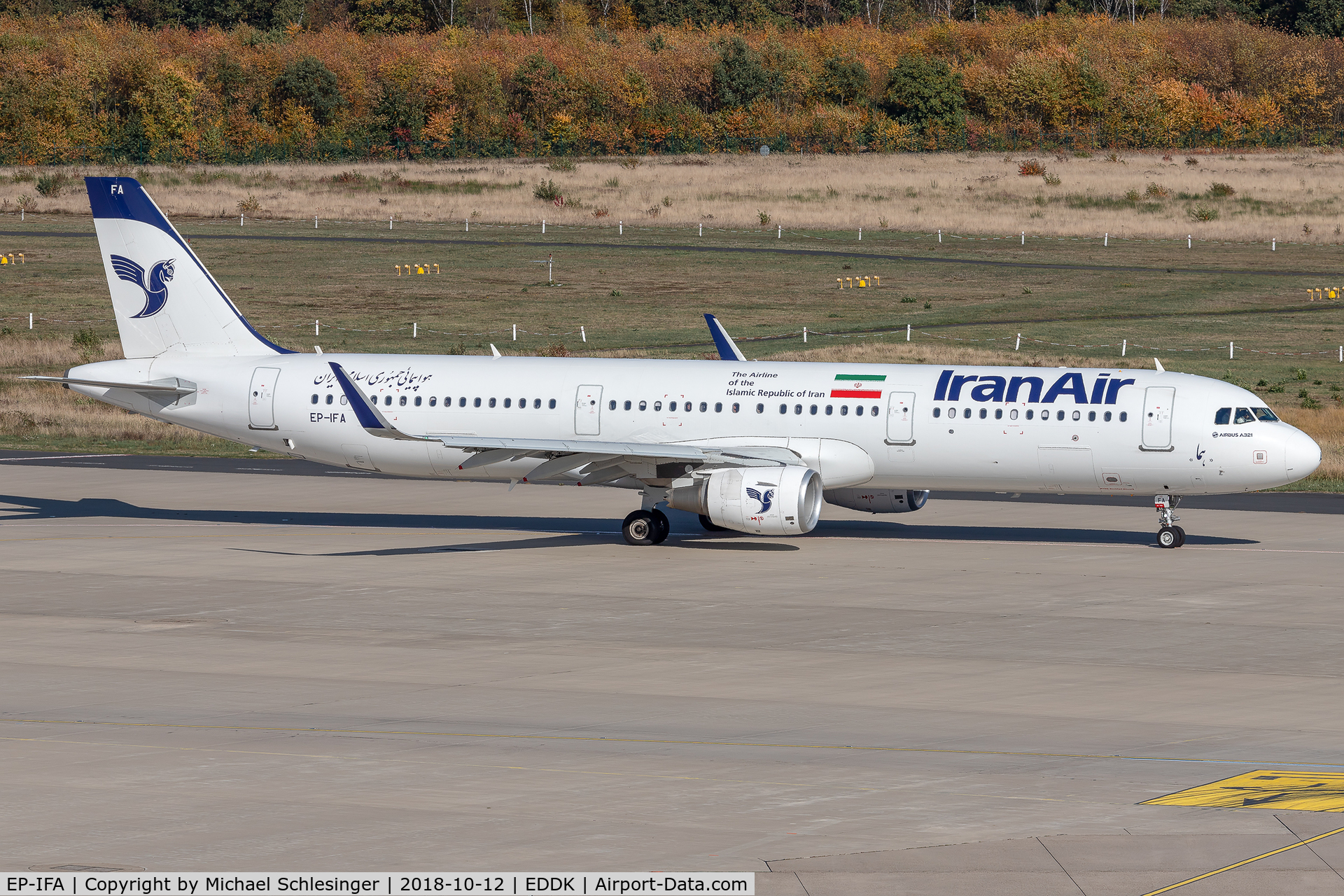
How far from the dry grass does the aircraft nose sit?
86.6 m

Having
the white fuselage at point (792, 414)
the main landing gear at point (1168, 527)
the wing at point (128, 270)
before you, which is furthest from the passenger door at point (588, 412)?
the main landing gear at point (1168, 527)

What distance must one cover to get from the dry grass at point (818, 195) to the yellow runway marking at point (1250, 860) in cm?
10923

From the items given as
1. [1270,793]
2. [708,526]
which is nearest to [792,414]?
[708,526]

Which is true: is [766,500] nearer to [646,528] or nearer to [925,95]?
[646,528]

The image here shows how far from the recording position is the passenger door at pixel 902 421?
39.9m

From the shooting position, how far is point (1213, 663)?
92.2ft

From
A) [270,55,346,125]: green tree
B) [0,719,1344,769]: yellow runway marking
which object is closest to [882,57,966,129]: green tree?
[270,55,346,125]: green tree

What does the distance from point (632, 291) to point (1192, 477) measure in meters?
64.8

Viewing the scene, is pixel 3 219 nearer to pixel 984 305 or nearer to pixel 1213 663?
pixel 984 305

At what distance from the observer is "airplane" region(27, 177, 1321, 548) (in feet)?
128

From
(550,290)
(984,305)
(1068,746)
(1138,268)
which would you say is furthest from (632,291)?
(1068,746)

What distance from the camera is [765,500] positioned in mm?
38062

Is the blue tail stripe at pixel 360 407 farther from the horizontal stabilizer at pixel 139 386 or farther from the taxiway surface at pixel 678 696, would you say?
the horizontal stabilizer at pixel 139 386

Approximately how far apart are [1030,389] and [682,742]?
20.0 meters
